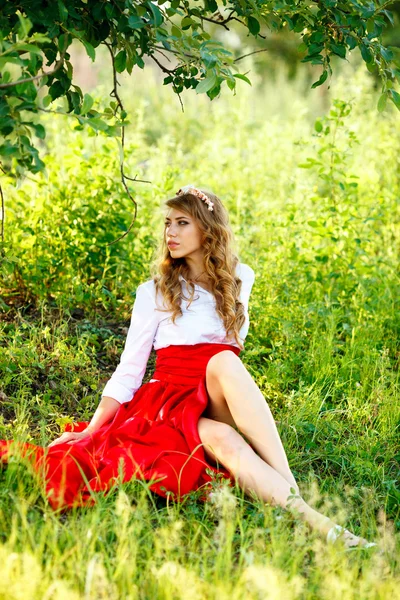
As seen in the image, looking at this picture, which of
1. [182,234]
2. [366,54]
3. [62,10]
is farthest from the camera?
[182,234]

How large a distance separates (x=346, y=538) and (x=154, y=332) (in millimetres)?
1105

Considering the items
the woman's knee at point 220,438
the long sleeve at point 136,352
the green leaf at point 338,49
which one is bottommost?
the woman's knee at point 220,438

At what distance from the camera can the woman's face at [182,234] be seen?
3008 millimetres

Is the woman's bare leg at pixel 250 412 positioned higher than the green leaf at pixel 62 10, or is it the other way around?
the green leaf at pixel 62 10

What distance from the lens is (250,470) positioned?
7.99 ft

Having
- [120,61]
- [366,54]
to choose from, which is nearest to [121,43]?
[120,61]

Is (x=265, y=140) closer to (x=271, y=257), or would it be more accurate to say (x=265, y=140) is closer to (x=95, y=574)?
(x=271, y=257)

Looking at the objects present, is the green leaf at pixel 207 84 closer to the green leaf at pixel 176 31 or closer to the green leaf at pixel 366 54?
the green leaf at pixel 176 31

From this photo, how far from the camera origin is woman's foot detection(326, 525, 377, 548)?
2.21m

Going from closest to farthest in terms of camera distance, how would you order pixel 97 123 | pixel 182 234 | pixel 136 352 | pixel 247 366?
pixel 97 123 → pixel 136 352 → pixel 182 234 → pixel 247 366

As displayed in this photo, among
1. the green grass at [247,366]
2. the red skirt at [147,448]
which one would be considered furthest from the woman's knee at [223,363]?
the green grass at [247,366]

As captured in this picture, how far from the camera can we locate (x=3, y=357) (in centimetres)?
322

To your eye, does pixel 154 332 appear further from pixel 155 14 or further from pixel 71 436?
pixel 155 14

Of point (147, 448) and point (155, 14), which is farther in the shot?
point (147, 448)
